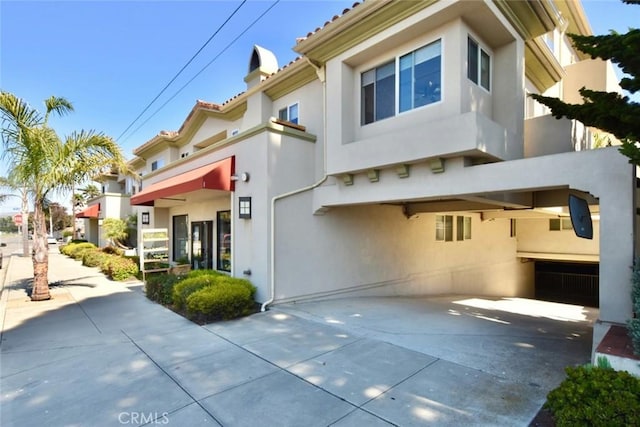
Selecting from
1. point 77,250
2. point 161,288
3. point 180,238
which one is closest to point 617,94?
point 161,288

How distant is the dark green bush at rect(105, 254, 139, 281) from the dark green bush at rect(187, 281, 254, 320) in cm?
833

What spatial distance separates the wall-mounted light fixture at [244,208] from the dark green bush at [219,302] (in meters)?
2.07

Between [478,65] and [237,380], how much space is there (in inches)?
330

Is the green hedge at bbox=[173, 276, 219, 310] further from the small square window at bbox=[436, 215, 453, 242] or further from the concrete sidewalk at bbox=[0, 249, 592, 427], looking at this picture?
the small square window at bbox=[436, 215, 453, 242]

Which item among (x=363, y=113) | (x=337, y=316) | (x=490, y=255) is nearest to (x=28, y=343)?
(x=337, y=316)

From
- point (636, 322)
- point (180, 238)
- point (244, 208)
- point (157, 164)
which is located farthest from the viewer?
point (157, 164)

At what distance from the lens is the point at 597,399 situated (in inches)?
126

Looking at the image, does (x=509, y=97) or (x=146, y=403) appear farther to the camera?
(x=509, y=97)

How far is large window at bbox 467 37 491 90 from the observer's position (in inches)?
294

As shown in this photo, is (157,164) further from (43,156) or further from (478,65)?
(478,65)

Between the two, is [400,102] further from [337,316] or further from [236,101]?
[236,101]

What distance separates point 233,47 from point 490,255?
15472mm

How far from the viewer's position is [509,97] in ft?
26.6

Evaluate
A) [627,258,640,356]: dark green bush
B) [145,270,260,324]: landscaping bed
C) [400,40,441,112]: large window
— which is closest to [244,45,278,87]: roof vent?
[400,40,441,112]: large window
